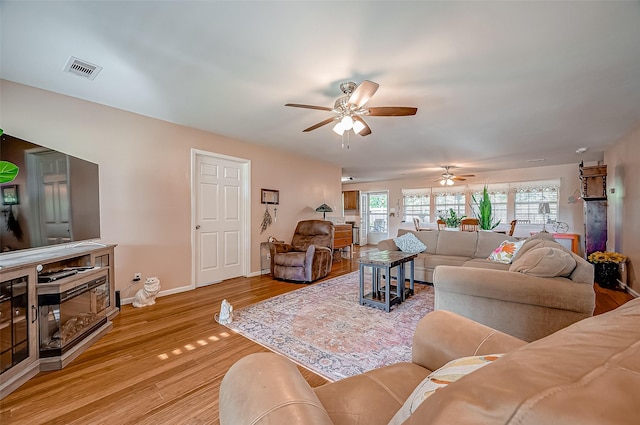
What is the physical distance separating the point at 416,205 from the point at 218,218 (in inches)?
260

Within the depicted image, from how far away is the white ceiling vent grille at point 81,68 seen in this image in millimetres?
2196

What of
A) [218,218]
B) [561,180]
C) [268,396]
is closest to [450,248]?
[218,218]

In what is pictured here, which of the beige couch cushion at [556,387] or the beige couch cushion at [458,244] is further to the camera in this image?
the beige couch cushion at [458,244]

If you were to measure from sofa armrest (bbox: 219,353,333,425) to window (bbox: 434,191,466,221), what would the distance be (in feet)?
27.4

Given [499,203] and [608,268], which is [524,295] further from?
[499,203]

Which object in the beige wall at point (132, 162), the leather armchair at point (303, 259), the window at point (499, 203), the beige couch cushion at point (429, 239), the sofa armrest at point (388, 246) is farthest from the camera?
the window at point (499, 203)

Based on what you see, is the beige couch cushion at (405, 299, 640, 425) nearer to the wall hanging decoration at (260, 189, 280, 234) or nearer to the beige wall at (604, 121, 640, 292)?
the wall hanging decoration at (260, 189, 280, 234)

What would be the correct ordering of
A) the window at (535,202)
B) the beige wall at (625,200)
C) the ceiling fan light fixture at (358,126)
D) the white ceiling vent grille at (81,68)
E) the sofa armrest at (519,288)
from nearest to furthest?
the sofa armrest at (519,288)
the white ceiling vent grille at (81,68)
the ceiling fan light fixture at (358,126)
the beige wall at (625,200)
the window at (535,202)

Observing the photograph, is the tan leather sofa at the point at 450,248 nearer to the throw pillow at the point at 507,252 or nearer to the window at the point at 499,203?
the throw pillow at the point at 507,252

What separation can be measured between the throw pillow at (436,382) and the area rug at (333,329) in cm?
132

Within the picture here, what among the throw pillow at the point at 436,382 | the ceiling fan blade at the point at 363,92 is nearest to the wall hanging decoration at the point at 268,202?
the ceiling fan blade at the point at 363,92

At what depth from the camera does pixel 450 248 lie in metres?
4.42

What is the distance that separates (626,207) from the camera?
13.0 feet

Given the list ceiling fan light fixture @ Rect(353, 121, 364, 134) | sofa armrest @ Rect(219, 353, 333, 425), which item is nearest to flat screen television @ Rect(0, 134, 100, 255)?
sofa armrest @ Rect(219, 353, 333, 425)
